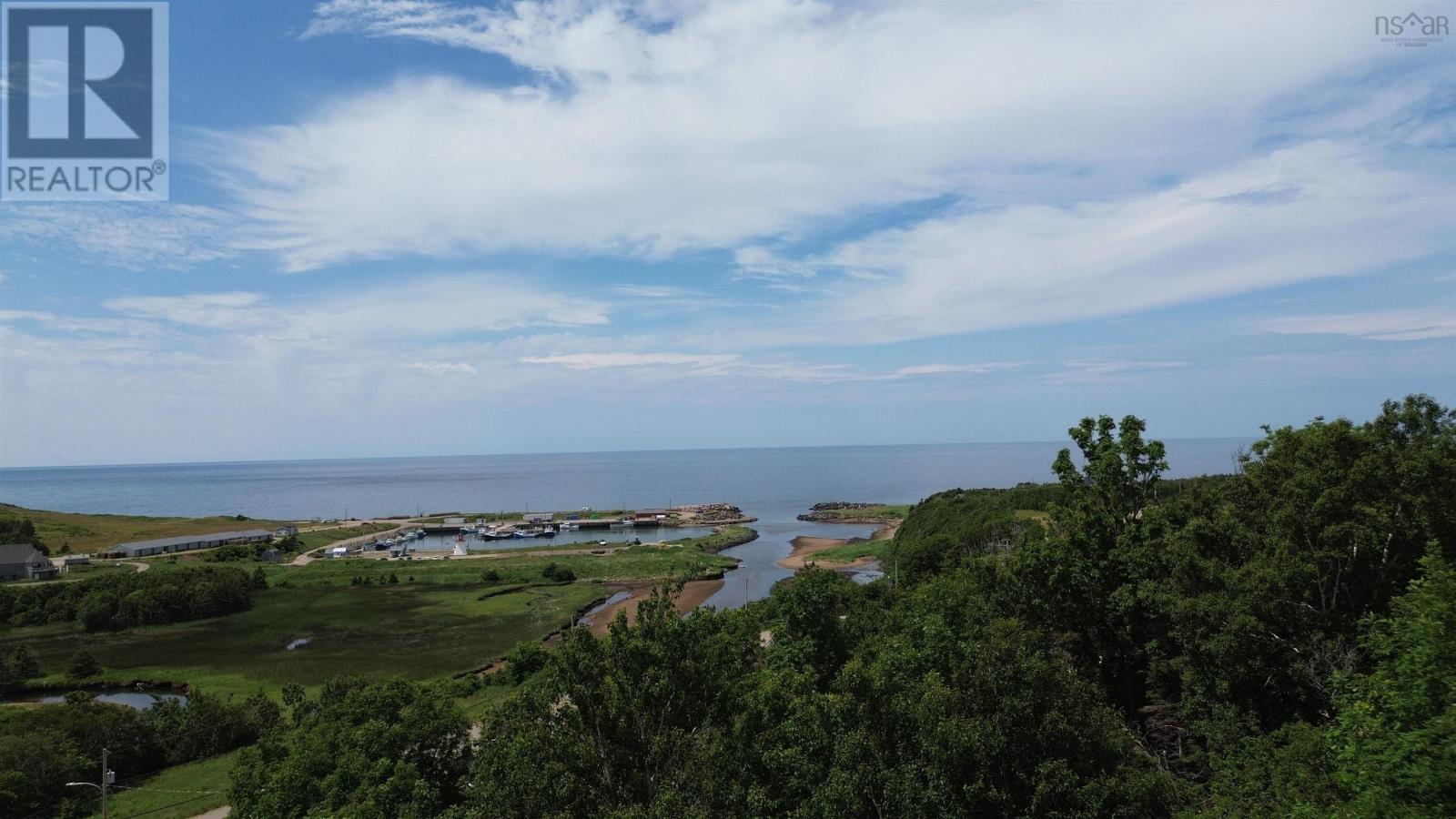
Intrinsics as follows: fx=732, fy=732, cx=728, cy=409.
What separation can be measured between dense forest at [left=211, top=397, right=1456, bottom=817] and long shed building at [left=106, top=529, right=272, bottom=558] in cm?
8336

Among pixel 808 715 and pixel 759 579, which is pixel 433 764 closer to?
pixel 808 715

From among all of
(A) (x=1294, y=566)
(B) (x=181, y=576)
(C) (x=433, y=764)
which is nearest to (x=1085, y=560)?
(A) (x=1294, y=566)

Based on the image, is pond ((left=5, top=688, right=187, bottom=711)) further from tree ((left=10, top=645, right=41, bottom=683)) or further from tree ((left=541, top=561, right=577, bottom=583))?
tree ((left=541, top=561, right=577, bottom=583))

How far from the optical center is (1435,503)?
1684 centimetres

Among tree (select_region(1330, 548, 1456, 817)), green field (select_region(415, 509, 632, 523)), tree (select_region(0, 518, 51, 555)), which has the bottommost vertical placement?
green field (select_region(415, 509, 632, 523))

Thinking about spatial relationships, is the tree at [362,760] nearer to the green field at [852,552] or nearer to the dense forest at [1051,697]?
the dense forest at [1051,697]

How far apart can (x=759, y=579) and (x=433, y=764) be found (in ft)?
169

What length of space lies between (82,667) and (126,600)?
531 inches

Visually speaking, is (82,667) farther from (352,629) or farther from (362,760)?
(362,760)

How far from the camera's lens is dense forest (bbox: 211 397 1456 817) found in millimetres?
12570

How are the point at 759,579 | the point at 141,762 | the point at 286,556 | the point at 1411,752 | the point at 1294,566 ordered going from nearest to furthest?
the point at 1411,752 → the point at 1294,566 → the point at 141,762 → the point at 759,579 → the point at 286,556

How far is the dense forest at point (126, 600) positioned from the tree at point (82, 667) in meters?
11.4

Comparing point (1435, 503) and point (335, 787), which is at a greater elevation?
point (1435, 503)

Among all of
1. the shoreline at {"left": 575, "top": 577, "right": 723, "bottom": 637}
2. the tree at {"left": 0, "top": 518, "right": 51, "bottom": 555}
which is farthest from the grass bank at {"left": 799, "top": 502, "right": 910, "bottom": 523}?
the tree at {"left": 0, "top": 518, "right": 51, "bottom": 555}
